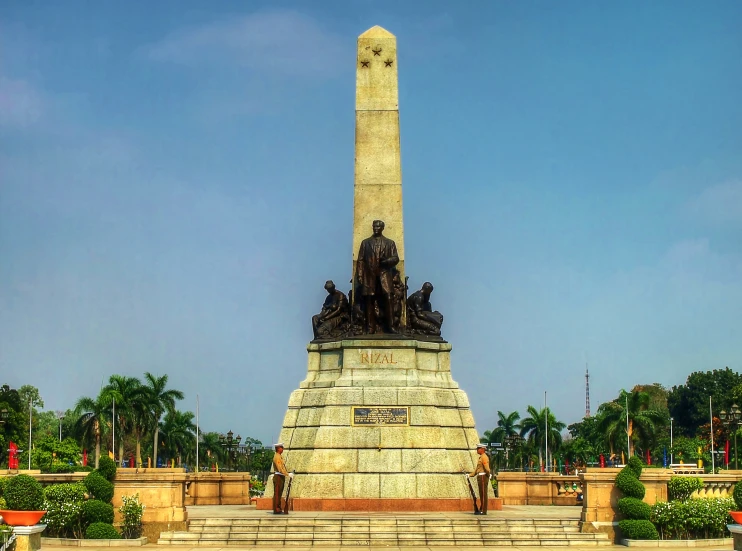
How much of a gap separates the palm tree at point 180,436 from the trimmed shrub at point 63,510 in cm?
6461

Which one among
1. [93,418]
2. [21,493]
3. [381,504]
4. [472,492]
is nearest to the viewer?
[21,493]

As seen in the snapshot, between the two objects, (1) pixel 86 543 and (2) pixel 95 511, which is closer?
(1) pixel 86 543

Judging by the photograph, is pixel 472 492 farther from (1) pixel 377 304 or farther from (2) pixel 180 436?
(2) pixel 180 436

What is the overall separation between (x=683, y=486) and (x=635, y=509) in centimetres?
131

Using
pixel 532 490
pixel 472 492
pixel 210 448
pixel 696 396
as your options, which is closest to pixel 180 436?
pixel 210 448

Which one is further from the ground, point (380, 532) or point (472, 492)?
point (472, 492)

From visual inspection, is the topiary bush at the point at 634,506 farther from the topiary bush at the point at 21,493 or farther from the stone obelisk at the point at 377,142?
the topiary bush at the point at 21,493

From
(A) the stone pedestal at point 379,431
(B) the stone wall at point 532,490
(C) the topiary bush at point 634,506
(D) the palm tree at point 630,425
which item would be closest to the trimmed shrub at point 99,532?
(A) the stone pedestal at point 379,431

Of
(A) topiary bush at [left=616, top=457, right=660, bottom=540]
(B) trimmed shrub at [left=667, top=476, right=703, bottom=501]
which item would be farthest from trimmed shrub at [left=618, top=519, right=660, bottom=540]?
(B) trimmed shrub at [left=667, top=476, right=703, bottom=501]

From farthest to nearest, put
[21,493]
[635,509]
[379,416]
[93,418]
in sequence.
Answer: [93,418] < [379,416] < [635,509] < [21,493]

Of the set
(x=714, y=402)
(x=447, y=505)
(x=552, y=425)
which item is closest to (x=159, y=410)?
(x=552, y=425)

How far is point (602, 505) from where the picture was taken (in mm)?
22719

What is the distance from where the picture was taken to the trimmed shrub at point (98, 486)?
21.9 m

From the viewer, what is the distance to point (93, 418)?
78812mm
